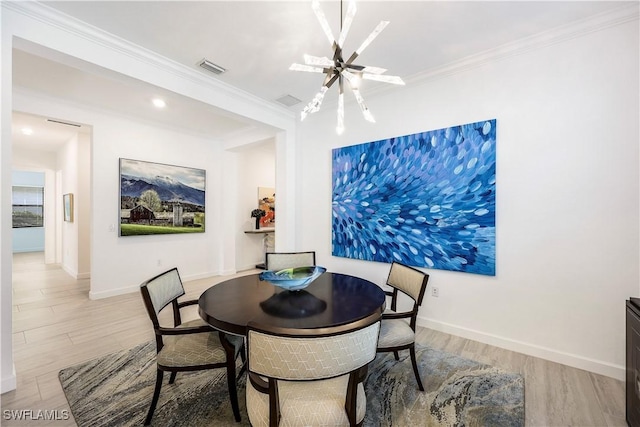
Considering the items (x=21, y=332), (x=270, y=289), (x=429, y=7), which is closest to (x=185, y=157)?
(x=21, y=332)

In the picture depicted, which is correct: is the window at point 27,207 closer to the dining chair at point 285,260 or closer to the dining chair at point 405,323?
the dining chair at point 285,260

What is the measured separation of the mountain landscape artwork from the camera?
4246 millimetres

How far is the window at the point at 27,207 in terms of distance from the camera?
881 cm

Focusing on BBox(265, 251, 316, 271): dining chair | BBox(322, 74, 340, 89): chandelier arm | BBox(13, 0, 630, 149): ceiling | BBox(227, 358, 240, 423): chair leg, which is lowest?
BBox(227, 358, 240, 423): chair leg

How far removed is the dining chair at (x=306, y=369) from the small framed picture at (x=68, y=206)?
6.16 meters

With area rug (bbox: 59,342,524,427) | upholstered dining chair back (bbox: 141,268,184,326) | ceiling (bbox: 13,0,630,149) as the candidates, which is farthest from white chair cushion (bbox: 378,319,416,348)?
ceiling (bbox: 13,0,630,149)

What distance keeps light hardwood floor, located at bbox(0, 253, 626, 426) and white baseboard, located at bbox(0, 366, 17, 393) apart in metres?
0.05

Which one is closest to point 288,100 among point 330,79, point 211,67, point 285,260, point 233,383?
point 211,67

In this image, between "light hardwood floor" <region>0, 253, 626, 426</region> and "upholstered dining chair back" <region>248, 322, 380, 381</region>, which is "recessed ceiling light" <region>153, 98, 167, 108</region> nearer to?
"light hardwood floor" <region>0, 253, 626, 426</region>

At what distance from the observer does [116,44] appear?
2.35 m

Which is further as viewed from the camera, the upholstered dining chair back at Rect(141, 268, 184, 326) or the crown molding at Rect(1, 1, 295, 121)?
the crown molding at Rect(1, 1, 295, 121)

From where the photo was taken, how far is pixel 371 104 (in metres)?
3.38

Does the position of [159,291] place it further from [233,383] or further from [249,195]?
[249,195]

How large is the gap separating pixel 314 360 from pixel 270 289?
42.4 inches
